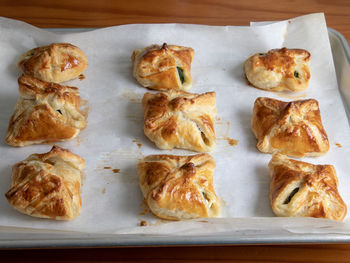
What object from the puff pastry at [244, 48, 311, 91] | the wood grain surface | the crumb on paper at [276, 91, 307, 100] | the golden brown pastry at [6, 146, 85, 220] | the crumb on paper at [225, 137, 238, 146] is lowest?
the wood grain surface

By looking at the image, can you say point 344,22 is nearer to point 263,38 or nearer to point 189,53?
point 263,38

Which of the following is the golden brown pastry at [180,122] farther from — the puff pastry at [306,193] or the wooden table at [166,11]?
the wooden table at [166,11]

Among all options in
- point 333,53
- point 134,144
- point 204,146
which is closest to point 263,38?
point 333,53

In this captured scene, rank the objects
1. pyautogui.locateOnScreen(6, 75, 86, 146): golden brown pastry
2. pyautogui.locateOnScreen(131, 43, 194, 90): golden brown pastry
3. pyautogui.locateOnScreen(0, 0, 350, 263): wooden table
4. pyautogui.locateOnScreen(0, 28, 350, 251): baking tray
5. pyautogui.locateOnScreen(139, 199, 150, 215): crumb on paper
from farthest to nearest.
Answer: pyautogui.locateOnScreen(0, 0, 350, 263): wooden table, pyautogui.locateOnScreen(131, 43, 194, 90): golden brown pastry, pyautogui.locateOnScreen(6, 75, 86, 146): golden brown pastry, pyautogui.locateOnScreen(139, 199, 150, 215): crumb on paper, pyautogui.locateOnScreen(0, 28, 350, 251): baking tray

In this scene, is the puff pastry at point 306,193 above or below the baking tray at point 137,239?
above

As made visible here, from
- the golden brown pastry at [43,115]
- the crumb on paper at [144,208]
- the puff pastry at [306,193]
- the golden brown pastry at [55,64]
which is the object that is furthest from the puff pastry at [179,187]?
the golden brown pastry at [55,64]

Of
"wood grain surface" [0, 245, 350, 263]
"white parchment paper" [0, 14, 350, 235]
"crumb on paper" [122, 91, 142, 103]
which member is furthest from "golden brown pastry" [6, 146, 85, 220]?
"crumb on paper" [122, 91, 142, 103]

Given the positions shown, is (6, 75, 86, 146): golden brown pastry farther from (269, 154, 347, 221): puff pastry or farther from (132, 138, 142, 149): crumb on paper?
(269, 154, 347, 221): puff pastry
